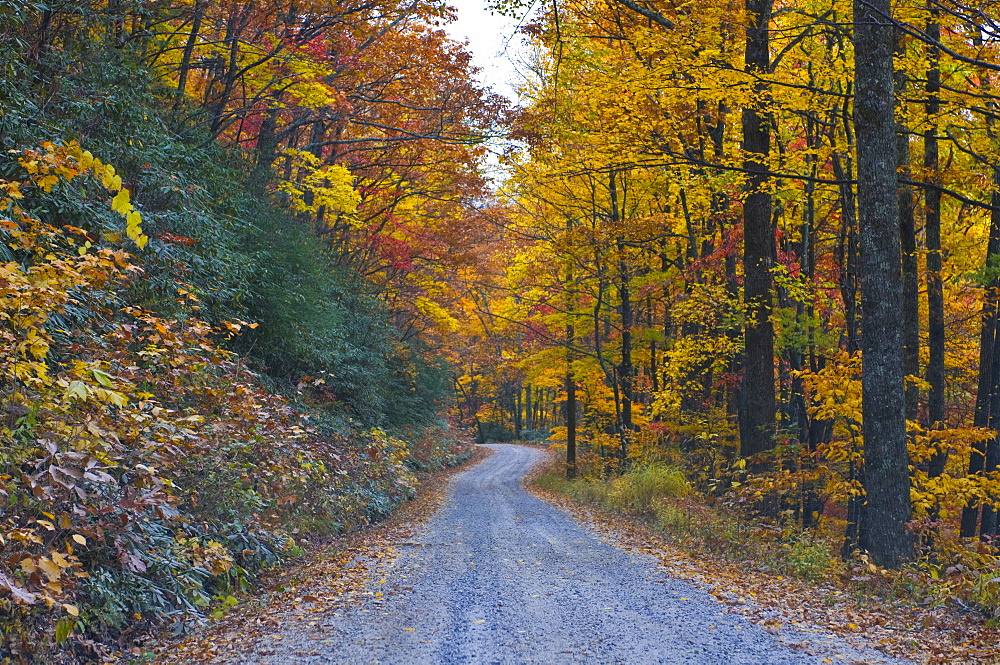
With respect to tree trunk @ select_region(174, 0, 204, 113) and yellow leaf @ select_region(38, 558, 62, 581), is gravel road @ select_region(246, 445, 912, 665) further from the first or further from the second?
tree trunk @ select_region(174, 0, 204, 113)

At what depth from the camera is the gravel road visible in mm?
5035

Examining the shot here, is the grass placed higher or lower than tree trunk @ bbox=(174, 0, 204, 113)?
lower

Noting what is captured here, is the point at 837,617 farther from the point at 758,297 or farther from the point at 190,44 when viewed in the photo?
the point at 190,44

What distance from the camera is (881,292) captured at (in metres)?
8.07

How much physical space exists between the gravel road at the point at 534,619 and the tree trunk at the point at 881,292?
2.87 m

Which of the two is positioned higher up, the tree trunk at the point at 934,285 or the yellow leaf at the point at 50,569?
the tree trunk at the point at 934,285

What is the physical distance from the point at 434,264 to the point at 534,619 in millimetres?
17980

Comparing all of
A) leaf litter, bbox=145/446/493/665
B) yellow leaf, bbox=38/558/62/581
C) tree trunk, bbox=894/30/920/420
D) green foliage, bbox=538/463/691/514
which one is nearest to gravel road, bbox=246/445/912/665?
leaf litter, bbox=145/446/493/665

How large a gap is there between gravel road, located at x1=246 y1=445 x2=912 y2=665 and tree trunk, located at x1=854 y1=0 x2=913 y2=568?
287 cm

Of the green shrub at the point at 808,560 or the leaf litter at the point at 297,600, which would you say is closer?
the leaf litter at the point at 297,600

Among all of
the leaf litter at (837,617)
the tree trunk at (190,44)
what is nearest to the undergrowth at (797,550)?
the leaf litter at (837,617)

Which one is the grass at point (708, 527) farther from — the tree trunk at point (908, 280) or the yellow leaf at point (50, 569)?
the yellow leaf at point (50, 569)

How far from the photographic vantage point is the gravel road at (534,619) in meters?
5.04

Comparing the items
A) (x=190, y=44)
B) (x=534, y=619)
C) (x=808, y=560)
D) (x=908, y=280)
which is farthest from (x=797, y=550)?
(x=190, y=44)
